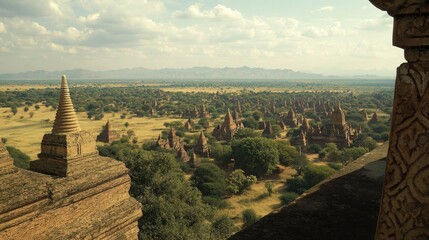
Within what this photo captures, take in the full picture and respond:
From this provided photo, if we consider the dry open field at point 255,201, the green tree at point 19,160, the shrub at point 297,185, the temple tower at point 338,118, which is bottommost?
the dry open field at point 255,201

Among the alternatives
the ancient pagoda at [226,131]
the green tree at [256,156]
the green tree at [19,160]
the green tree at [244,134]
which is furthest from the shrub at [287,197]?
the ancient pagoda at [226,131]

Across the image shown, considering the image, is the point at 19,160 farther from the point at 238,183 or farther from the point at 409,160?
the point at 409,160

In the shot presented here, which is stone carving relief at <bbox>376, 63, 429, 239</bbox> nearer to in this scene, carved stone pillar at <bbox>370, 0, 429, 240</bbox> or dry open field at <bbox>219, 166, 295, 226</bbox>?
carved stone pillar at <bbox>370, 0, 429, 240</bbox>

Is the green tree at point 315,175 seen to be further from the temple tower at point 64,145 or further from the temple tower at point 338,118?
the temple tower at point 64,145

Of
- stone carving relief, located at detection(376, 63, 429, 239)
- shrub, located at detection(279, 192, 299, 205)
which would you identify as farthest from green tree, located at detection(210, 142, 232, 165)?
stone carving relief, located at detection(376, 63, 429, 239)

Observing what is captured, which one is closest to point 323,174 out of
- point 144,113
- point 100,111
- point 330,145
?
point 330,145

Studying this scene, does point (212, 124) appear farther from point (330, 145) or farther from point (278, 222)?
point (278, 222)
